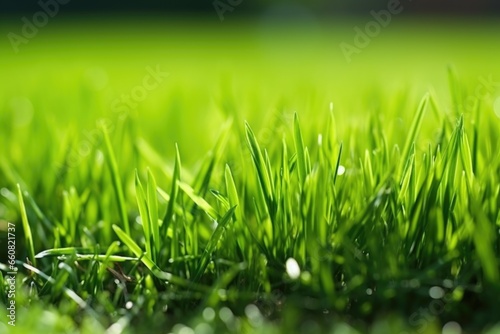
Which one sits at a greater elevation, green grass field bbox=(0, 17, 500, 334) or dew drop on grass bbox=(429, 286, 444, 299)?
green grass field bbox=(0, 17, 500, 334)

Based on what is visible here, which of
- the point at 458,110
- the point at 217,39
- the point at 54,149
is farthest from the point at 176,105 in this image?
the point at 217,39

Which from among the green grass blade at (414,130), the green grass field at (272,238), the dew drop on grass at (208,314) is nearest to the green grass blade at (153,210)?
the green grass field at (272,238)

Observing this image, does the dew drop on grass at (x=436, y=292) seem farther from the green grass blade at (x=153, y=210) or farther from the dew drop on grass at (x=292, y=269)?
the green grass blade at (x=153, y=210)

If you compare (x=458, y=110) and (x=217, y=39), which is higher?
(x=458, y=110)

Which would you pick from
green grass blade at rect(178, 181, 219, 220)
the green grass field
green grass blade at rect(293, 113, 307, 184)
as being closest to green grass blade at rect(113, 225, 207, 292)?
the green grass field

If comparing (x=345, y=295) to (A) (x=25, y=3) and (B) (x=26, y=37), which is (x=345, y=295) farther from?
(A) (x=25, y=3)

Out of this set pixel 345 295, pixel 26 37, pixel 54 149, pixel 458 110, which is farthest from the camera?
pixel 26 37

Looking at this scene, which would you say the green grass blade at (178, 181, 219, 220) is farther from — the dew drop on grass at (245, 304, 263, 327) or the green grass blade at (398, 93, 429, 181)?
the green grass blade at (398, 93, 429, 181)
